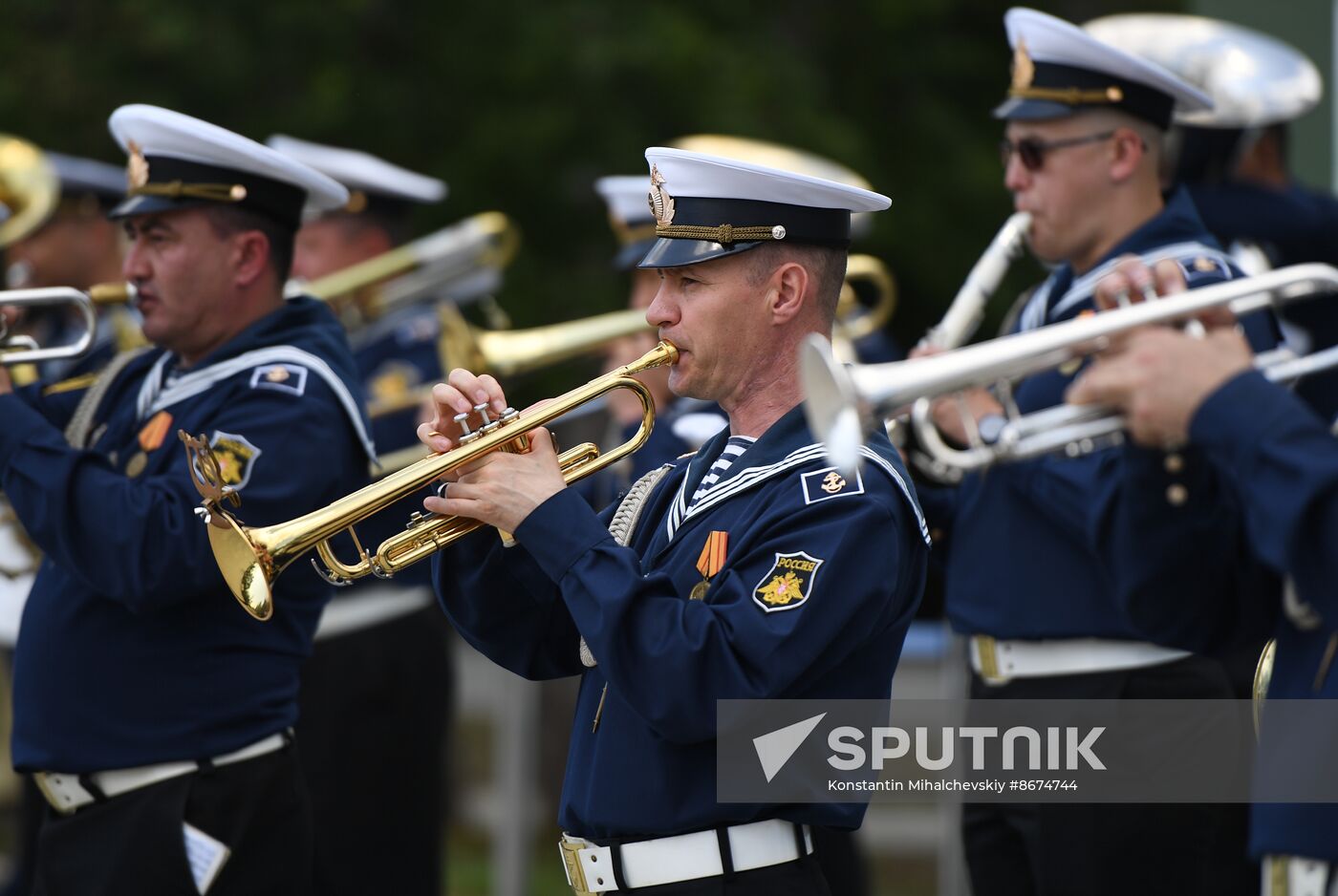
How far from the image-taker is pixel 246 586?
3.59m

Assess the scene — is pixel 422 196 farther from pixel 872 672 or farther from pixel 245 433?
pixel 872 672

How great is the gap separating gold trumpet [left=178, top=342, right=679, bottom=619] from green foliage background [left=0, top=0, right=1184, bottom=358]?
5286 millimetres

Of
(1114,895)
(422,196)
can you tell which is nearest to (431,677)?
(422,196)

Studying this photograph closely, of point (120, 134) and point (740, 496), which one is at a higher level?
point (120, 134)

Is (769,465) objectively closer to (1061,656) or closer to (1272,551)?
(1272,551)

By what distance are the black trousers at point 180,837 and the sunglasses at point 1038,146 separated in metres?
2.37

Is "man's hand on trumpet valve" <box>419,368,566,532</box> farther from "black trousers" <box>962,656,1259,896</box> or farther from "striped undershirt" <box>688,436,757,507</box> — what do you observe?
"black trousers" <box>962,656,1259,896</box>

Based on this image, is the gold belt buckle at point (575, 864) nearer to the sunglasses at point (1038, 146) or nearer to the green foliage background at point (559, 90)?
the sunglasses at point (1038, 146)

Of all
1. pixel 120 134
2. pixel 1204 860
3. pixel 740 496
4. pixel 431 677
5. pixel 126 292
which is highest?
pixel 120 134

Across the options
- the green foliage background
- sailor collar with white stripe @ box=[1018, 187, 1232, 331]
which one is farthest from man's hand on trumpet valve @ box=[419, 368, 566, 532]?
the green foliage background

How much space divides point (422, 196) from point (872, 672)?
4.14m

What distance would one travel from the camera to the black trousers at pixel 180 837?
427cm

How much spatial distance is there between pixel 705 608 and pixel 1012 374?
736 millimetres

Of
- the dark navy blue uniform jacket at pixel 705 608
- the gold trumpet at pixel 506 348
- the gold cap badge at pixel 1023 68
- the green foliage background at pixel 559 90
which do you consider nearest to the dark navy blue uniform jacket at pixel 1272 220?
the gold cap badge at pixel 1023 68
